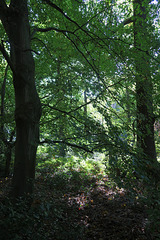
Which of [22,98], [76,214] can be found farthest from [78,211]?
[22,98]

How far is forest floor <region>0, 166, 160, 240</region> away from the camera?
102 inches

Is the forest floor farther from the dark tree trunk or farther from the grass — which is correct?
the dark tree trunk

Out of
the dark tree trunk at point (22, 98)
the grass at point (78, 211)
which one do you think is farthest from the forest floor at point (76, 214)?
the dark tree trunk at point (22, 98)

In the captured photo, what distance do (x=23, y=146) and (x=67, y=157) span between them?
7.40 meters

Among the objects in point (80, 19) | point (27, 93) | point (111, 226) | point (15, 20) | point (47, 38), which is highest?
point (47, 38)

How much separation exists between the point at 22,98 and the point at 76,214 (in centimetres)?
330

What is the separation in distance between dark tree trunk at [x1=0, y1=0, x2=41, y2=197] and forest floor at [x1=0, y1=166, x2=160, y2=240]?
0.53m

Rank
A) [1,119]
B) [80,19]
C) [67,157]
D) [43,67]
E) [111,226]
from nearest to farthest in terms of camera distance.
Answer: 1. [111,226]
2. [80,19]
3. [1,119]
4. [43,67]
5. [67,157]

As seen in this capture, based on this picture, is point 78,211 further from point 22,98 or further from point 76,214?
point 22,98

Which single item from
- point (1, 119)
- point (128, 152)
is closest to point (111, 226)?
point (128, 152)

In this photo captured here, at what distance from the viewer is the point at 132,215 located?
14.9 feet

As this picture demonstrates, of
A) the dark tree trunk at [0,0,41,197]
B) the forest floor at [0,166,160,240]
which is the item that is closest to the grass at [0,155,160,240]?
the forest floor at [0,166,160,240]

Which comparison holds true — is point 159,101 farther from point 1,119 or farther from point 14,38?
point 1,119

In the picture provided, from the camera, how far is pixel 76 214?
4.89 m
